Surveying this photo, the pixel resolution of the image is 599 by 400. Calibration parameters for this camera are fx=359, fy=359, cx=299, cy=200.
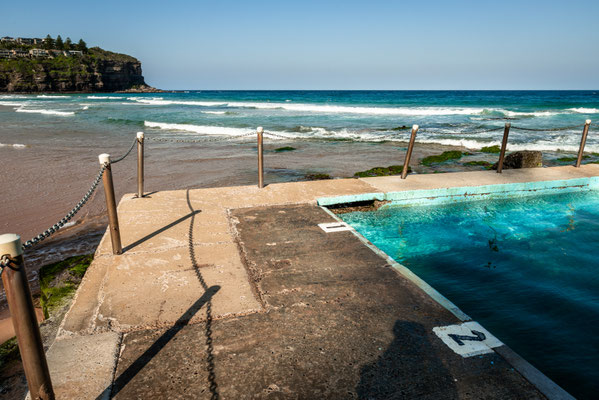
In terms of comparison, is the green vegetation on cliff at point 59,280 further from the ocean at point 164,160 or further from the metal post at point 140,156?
the metal post at point 140,156

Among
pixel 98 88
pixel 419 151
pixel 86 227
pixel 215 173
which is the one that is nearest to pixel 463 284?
pixel 86 227

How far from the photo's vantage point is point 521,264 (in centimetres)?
539

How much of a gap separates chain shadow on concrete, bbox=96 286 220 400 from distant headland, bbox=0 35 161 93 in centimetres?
12203

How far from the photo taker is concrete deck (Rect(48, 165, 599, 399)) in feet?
7.90

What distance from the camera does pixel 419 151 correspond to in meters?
15.8

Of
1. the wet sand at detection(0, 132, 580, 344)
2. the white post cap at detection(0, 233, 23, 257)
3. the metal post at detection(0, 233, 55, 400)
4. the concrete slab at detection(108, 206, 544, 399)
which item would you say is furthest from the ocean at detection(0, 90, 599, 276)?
the white post cap at detection(0, 233, 23, 257)

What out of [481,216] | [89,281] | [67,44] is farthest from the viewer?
[67,44]

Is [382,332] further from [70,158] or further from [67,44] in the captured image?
[67,44]

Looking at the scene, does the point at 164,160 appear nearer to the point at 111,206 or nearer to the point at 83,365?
the point at 111,206

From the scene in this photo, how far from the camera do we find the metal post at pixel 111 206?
405cm

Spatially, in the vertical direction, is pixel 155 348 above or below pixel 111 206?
below

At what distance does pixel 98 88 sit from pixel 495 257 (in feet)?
449

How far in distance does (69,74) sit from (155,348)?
12847cm

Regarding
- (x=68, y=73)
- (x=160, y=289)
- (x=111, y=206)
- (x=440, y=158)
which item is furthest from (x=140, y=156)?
(x=68, y=73)
